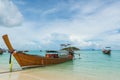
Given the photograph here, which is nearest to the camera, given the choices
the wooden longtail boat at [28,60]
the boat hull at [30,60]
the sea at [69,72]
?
the sea at [69,72]

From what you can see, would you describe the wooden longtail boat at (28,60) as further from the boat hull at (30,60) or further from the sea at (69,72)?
the sea at (69,72)

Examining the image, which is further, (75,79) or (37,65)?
(37,65)

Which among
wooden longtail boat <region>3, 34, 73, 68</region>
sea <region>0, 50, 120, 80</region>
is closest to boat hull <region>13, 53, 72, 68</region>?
wooden longtail boat <region>3, 34, 73, 68</region>

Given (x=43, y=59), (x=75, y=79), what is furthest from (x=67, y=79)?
(x=43, y=59)

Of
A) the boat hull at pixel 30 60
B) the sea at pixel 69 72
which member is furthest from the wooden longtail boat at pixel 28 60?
the sea at pixel 69 72

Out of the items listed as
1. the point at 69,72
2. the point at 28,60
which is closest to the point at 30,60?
the point at 28,60

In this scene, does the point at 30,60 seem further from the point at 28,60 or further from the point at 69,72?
the point at 69,72

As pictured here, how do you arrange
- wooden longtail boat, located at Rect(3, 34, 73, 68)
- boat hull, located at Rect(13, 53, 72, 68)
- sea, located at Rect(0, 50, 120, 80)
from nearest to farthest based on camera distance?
sea, located at Rect(0, 50, 120, 80) < wooden longtail boat, located at Rect(3, 34, 73, 68) < boat hull, located at Rect(13, 53, 72, 68)

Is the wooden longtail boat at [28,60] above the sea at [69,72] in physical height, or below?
above

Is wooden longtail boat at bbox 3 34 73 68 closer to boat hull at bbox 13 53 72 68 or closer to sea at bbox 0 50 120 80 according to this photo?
boat hull at bbox 13 53 72 68

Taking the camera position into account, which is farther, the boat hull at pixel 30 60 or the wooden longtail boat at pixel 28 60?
the boat hull at pixel 30 60

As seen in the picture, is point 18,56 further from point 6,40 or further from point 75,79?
point 75,79

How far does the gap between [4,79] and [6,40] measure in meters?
3.75

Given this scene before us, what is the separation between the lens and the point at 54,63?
19.6 meters
